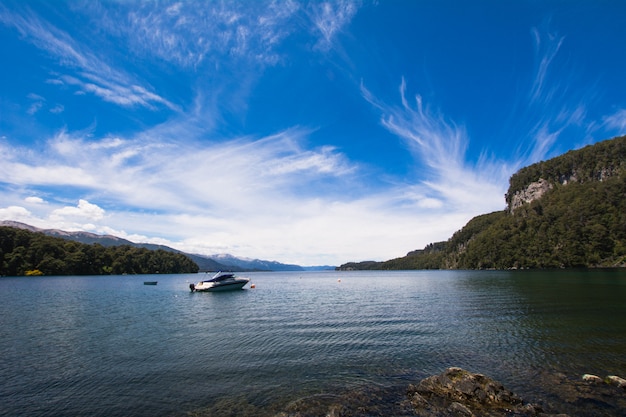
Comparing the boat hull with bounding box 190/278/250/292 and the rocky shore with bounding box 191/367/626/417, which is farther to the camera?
the boat hull with bounding box 190/278/250/292

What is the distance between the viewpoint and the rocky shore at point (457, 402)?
13266 mm

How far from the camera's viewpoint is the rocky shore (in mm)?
13266

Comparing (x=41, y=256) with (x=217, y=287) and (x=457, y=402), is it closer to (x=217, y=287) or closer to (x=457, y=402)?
(x=217, y=287)

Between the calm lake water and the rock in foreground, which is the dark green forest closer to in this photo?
the calm lake water

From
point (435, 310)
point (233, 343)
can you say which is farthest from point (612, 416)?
point (435, 310)

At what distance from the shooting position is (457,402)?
45.8 feet

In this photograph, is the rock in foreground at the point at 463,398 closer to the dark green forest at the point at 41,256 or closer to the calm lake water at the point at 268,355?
the calm lake water at the point at 268,355

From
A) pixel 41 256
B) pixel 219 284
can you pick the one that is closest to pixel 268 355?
pixel 219 284

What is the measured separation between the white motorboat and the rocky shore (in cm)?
6440

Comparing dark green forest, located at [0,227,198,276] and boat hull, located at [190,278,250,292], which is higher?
dark green forest, located at [0,227,198,276]

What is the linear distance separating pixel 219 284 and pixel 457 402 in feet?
227

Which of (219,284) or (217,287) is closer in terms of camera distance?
(217,287)

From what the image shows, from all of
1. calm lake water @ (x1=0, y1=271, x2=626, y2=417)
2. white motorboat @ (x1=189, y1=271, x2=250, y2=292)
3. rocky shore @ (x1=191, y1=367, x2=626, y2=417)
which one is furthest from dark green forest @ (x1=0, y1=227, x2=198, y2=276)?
rocky shore @ (x1=191, y1=367, x2=626, y2=417)

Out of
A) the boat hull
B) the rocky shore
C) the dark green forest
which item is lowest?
the rocky shore
